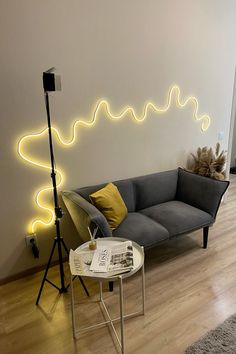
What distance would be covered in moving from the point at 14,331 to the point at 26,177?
1.16 m

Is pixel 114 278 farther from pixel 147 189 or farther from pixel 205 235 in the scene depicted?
pixel 205 235

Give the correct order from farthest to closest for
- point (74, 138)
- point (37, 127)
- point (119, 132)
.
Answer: point (119, 132)
point (74, 138)
point (37, 127)

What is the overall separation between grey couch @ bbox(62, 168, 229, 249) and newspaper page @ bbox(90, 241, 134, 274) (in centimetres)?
25

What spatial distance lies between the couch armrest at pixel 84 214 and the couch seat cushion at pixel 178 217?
68 cm

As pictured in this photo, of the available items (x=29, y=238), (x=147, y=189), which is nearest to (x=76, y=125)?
(x=147, y=189)

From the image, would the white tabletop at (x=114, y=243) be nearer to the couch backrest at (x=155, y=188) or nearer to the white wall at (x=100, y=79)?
the white wall at (x=100, y=79)

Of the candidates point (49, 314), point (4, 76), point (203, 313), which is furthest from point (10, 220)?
point (203, 313)

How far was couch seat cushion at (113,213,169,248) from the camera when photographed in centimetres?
225

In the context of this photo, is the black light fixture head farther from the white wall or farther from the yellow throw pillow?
the yellow throw pillow

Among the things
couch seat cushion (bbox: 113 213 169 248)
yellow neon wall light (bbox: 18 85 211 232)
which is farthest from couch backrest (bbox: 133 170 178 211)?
yellow neon wall light (bbox: 18 85 211 232)

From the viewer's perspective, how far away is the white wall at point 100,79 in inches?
82.0

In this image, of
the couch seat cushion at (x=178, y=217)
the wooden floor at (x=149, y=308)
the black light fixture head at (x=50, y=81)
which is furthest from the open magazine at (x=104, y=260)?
the black light fixture head at (x=50, y=81)

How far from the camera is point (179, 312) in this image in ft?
6.41

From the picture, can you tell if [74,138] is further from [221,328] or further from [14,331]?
[221,328]
